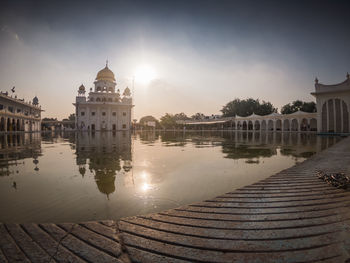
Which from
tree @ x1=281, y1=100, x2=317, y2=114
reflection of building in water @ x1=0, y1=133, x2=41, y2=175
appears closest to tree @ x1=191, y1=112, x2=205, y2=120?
tree @ x1=281, y1=100, x2=317, y2=114

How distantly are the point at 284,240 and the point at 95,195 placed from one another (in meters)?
3.26

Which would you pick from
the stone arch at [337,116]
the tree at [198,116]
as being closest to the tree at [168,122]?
the tree at [198,116]

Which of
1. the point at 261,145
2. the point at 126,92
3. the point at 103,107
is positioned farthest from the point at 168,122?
the point at 261,145

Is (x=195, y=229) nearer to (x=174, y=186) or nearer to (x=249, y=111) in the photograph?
(x=174, y=186)

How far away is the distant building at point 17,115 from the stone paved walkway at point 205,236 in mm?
42323

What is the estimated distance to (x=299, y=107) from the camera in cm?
5731

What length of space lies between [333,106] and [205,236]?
4055 centimetres

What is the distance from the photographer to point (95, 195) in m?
3.76

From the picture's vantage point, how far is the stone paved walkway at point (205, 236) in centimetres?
163

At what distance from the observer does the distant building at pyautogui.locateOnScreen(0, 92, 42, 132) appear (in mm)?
34888

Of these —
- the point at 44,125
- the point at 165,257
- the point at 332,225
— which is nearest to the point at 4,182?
the point at 165,257

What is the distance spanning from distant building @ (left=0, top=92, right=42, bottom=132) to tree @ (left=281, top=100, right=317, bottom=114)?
69.8 meters

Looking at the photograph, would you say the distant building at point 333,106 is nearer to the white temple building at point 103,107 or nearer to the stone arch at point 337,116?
the stone arch at point 337,116

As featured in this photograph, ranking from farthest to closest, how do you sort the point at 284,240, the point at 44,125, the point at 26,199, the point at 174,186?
the point at 44,125 < the point at 174,186 < the point at 26,199 < the point at 284,240
